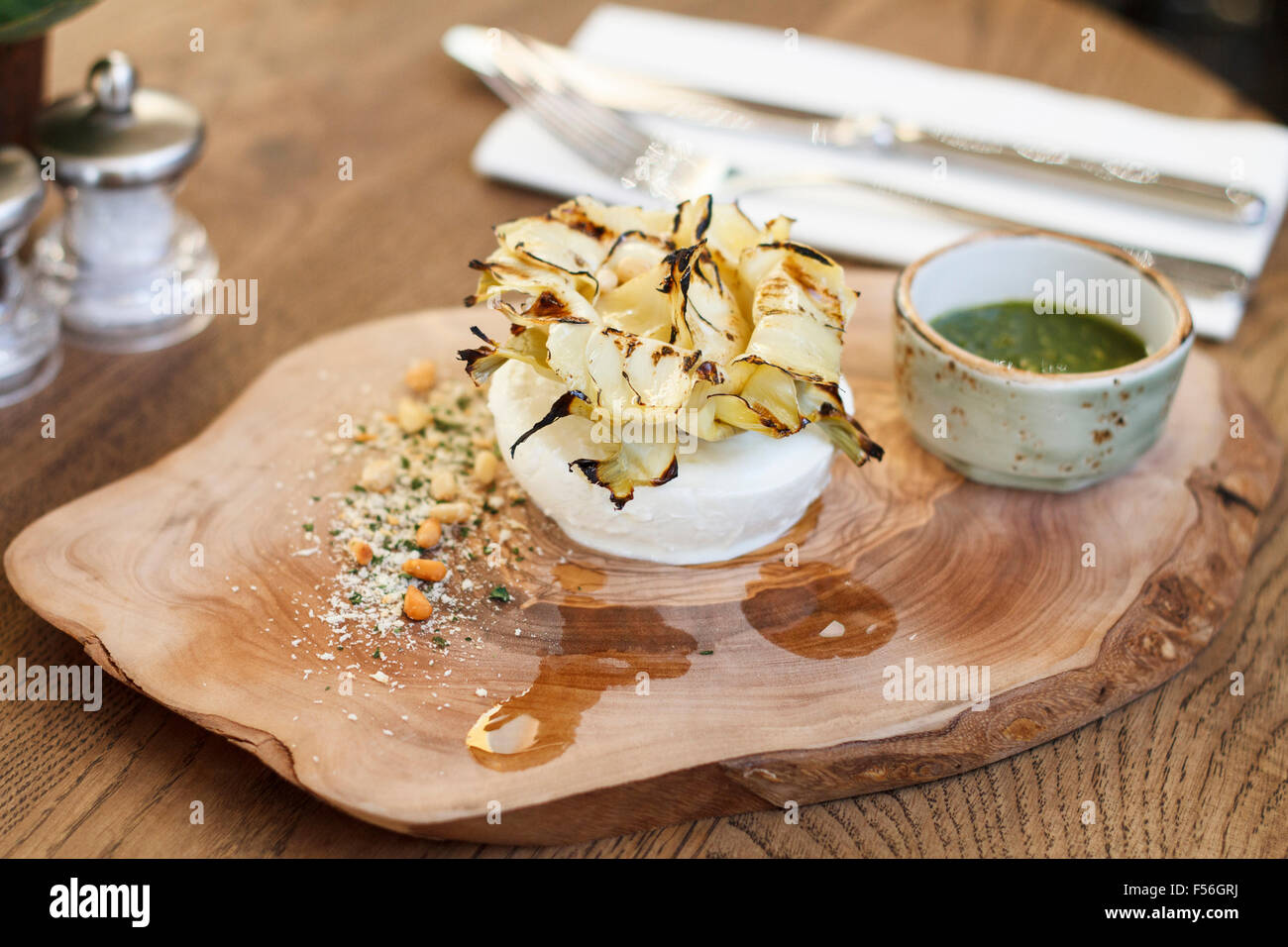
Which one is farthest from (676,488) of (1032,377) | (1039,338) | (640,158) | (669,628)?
(640,158)

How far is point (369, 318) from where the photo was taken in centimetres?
191

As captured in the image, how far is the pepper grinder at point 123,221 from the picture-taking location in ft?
5.63

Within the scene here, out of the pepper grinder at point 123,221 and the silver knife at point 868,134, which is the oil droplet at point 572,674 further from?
the silver knife at point 868,134

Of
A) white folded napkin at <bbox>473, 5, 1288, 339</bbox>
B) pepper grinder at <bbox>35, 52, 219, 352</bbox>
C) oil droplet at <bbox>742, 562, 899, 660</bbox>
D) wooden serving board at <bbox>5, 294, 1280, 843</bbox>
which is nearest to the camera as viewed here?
wooden serving board at <bbox>5, 294, 1280, 843</bbox>

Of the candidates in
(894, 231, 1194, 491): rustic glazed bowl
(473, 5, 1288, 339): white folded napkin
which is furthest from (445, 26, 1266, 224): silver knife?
(894, 231, 1194, 491): rustic glazed bowl

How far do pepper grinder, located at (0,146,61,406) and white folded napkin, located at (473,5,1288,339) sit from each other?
0.79 meters

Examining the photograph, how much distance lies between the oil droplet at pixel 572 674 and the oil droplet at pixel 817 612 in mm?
100

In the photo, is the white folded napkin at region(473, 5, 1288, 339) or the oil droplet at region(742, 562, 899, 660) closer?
the oil droplet at region(742, 562, 899, 660)

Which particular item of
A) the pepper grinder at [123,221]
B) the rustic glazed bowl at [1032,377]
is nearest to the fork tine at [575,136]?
the pepper grinder at [123,221]

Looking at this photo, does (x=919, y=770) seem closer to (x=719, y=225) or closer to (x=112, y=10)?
(x=719, y=225)

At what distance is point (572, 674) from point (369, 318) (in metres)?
0.87

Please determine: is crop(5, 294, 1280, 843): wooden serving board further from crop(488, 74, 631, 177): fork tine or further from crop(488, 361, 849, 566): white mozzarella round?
crop(488, 74, 631, 177): fork tine

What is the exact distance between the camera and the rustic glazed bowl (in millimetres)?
1422

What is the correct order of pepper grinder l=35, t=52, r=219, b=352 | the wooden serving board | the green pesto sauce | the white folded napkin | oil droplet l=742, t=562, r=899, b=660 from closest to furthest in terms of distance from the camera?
the wooden serving board, oil droplet l=742, t=562, r=899, b=660, the green pesto sauce, pepper grinder l=35, t=52, r=219, b=352, the white folded napkin
